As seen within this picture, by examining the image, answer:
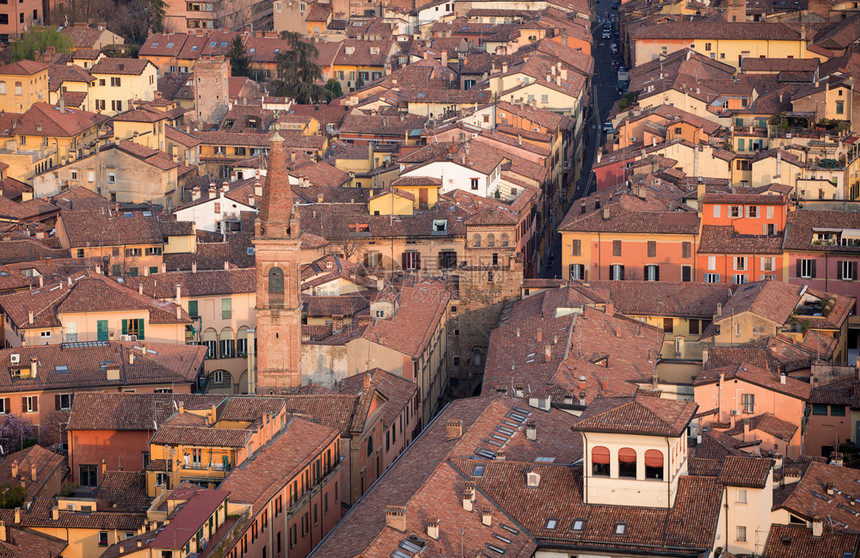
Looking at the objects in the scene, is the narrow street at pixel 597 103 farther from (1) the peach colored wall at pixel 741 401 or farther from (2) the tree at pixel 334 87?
(1) the peach colored wall at pixel 741 401

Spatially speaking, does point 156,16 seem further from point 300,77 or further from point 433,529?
point 433,529

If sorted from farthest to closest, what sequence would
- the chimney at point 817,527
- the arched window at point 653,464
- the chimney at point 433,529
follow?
the arched window at point 653,464
the chimney at point 817,527
the chimney at point 433,529

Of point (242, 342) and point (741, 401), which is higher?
point (741, 401)

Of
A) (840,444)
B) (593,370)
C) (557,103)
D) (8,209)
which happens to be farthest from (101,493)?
(557,103)

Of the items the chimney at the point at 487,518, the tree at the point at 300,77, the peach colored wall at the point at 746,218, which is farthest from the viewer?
the tree at the point at 300,77

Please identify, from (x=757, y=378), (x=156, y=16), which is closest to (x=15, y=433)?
(x=757, y=378)

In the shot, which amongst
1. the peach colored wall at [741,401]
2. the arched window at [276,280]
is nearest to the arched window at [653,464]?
the peach colored wall at [741,401]

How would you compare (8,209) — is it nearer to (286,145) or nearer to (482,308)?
(286,145)

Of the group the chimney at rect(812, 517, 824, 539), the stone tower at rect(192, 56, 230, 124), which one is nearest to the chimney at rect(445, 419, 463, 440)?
the chimney at rect(812, 517, 824, 539)
